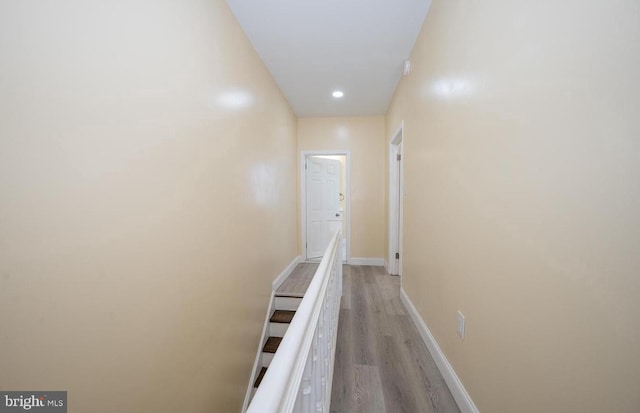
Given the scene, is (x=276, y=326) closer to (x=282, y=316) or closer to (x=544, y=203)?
(x=282, y=316)

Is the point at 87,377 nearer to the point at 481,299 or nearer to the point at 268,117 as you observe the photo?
the point at 481,299

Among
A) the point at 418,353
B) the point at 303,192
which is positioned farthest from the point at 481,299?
the point at 303,192

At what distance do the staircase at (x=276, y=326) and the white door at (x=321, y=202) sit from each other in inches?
59.4

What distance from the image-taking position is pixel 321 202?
450 cm

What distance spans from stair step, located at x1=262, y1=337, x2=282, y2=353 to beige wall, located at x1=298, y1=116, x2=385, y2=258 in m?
2.19

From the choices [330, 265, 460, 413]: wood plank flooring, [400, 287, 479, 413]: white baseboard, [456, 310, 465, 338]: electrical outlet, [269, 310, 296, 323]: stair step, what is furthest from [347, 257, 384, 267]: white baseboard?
[456, 310, 465, 338]: electrical outlet

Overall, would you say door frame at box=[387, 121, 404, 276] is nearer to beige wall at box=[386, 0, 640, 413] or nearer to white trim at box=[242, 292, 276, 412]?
white trim at box=[242, 292, 276, 412]

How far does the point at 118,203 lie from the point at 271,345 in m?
2.26

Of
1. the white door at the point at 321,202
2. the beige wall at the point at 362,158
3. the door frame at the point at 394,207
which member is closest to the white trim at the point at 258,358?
the white door at the point at 321,202

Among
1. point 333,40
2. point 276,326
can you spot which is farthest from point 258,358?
point 333,40

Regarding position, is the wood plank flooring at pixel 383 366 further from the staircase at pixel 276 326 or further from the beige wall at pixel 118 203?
the beige wall at pixel 118 203

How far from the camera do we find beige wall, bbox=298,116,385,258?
4199 mm

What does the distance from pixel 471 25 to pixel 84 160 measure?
1.82 metres

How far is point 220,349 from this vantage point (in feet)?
5.41
